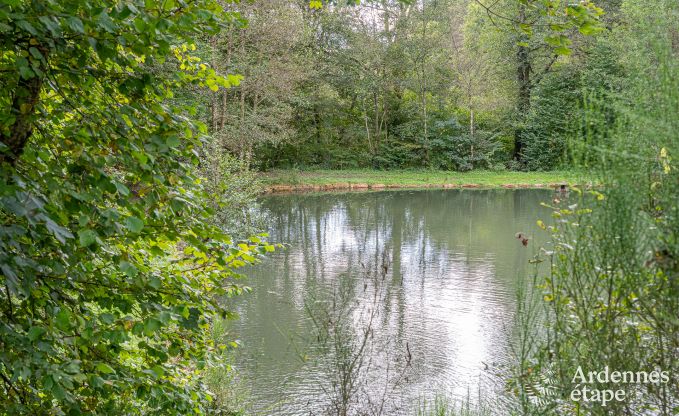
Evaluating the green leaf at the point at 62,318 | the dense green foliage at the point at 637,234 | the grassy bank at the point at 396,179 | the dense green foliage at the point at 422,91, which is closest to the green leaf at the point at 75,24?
the green leaf at the point at 62,318

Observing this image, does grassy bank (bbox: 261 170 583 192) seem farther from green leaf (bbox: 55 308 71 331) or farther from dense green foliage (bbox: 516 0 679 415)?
green leaf (bbox: 55 308 71 331)

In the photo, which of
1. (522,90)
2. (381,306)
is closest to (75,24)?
(381,306)

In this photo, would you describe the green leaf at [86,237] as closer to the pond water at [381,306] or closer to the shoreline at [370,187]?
the pond water at [381,306]

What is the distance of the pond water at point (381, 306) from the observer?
21.6 feet

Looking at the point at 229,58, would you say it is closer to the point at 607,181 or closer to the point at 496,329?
the point at 496,329

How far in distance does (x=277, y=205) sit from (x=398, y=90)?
14.4 m

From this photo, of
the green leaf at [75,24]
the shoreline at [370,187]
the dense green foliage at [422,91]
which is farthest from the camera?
the dense green foliage at [422,91]

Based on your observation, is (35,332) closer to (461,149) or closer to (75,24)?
(75,24)

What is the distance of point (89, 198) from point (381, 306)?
316 inches

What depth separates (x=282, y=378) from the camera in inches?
284

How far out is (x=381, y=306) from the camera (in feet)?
32.6

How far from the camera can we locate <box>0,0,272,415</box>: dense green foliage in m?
2.11

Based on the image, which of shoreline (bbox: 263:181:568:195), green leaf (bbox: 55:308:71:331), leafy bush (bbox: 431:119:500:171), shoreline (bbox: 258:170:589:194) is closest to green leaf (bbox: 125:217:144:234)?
green leaf (bbox: 55:308:71:331)

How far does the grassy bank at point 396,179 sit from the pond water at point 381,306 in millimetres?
6380
